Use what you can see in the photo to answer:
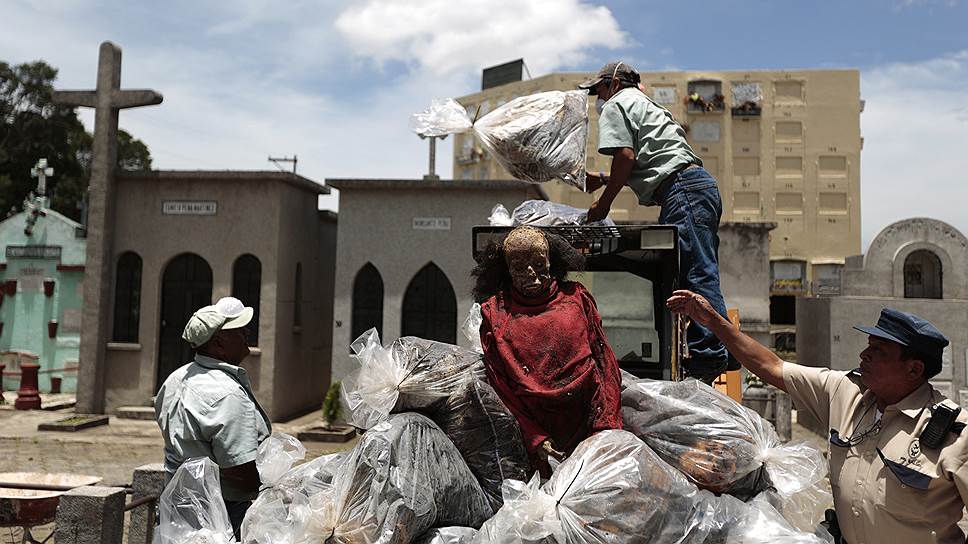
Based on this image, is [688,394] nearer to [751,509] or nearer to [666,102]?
[751,509]

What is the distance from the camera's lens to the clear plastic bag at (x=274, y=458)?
120 inches

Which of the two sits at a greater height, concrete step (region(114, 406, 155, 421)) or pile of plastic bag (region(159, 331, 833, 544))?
pile of plastic bag (region(159, 331, 833, 544))

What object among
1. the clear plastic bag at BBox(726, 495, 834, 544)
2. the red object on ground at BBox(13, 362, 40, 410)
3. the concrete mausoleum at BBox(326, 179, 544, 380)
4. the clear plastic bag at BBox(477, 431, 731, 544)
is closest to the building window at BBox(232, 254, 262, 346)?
the concrete mausoleum at BBox(326, 179, 544, 380)

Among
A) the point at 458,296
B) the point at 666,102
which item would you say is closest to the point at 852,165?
the point at 666,102

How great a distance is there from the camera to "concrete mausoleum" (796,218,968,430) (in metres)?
12.5

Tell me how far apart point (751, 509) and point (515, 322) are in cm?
111

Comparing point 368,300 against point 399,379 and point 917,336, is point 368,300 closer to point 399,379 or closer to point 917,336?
point 399,379

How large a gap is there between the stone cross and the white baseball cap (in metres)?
11.4

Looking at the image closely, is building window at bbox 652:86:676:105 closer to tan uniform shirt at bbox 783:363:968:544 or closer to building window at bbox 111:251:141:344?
building window at bbox 111:251:141:344

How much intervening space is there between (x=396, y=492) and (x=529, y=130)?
7.83ft

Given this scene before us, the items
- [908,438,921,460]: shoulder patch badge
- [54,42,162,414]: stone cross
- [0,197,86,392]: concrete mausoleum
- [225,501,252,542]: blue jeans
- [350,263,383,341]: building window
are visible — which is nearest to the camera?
[908,438,921,460]: shoulder patch badge

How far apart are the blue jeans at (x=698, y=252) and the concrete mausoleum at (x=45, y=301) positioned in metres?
15.5

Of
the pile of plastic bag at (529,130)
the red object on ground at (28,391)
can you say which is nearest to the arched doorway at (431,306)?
the red object on ground at (28,391)

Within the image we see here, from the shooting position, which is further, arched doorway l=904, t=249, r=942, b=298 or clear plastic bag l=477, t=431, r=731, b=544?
arched doorway l=904, t=249, r=942, b=298
